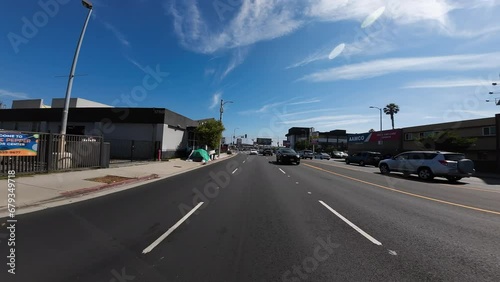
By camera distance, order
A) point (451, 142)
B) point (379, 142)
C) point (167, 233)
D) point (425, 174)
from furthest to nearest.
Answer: point (379, 142)
point (451, 142)
point (425, 174)
point (167, 233)

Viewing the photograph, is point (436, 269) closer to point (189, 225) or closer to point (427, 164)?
point (189, 225)

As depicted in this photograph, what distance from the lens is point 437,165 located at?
1738 centimetres

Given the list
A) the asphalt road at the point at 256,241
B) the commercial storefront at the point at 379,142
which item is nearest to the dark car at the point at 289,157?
the asphalt road at the point at 256,241

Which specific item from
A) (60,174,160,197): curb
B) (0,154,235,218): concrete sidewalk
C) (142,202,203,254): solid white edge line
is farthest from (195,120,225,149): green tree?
(142,202,203,254): solid white edge line

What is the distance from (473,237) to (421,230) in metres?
0.89

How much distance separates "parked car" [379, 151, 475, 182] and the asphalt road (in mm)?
8679

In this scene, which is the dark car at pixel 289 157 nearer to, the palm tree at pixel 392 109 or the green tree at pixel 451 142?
the green tree at pixel 451 142

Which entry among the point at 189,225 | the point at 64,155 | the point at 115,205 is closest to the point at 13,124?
the point at 64,155

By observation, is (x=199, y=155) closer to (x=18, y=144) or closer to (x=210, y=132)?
(x=210, y=132)

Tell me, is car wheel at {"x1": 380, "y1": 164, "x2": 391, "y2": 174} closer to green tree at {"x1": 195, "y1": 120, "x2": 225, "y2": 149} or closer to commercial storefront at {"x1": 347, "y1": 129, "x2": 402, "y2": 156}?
green tree at {"x1": 195, "y1": 120, "x2": 225, "y2": 149}

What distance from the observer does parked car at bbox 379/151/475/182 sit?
55.4 feet

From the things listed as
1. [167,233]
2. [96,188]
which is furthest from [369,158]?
[167,233]

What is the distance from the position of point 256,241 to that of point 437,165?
16.2 metres

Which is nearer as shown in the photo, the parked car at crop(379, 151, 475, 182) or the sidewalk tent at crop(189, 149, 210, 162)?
the parked car at crop(379, 151, 475, 182)
